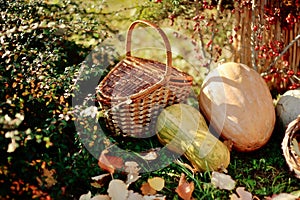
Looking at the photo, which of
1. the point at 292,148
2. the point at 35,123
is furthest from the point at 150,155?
the point at 292,148

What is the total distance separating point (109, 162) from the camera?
284 centimetres

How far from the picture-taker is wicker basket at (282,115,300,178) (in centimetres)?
298

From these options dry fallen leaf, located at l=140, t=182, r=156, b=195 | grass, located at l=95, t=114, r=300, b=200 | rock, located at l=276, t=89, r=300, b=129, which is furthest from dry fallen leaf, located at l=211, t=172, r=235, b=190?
rock, located at l=276, t=89, r=300, b=129

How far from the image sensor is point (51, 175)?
8.24 ft

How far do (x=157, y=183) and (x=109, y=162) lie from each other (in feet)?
1.00

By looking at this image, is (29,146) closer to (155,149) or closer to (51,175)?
(51,175)

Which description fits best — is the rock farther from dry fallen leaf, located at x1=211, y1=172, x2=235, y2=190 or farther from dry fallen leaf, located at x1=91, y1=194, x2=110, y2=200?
dry fallen leaf, located at x1=91, y1=194, x2=110, y2=200

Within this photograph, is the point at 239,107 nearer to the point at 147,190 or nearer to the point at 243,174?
the point at 243,174

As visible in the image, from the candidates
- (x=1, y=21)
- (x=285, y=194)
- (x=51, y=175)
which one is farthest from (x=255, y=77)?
(x=1, y=21)

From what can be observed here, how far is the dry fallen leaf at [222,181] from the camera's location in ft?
9.34

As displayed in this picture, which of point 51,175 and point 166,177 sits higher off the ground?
point 51,175

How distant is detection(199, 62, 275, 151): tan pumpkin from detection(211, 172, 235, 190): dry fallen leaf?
325 mm

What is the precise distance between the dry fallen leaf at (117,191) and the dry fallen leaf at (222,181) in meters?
0.54

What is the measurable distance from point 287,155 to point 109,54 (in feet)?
5.14
